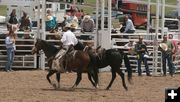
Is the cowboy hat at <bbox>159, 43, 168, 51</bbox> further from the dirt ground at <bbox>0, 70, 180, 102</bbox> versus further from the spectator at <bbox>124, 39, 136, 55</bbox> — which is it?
the dirt ground at <bbox>0, 70, 180, 102</bbox>

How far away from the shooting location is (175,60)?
18.3 metres

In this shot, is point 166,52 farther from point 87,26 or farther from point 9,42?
point 9,42

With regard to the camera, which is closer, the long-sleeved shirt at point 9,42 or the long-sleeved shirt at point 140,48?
the long-sleeved shirt at point 140,48

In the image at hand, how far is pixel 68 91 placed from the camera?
447 inches

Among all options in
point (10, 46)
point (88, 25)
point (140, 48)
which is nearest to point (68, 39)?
point (140, 48)

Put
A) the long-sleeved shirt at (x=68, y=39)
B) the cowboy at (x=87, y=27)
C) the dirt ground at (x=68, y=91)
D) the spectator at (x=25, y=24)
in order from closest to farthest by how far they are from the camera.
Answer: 1. the dirt ground at (x=68, y=91)
2. the long-sleeved shirt at (x=68, y=39)
3. the cowboy at (x=87, y=27)
4. the spectator at (x=25, y=24)

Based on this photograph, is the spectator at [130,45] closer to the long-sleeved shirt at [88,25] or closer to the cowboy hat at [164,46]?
the cowboy hat at [164,46]

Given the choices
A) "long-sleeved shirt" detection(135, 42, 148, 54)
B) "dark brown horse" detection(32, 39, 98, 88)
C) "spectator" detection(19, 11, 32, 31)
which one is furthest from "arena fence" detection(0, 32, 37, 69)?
"dark brown horse" detection(32, 39, 98, 88)

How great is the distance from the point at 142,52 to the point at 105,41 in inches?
69.2

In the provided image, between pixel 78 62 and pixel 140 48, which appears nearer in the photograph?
pixel 78 62

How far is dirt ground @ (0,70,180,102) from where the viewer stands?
941cm

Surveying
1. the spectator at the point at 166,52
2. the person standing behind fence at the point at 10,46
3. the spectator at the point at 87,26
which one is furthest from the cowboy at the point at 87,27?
the spectator at the point at 166,52

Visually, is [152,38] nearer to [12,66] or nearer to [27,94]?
[12,66]

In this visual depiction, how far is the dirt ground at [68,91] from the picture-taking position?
9.41 metres
